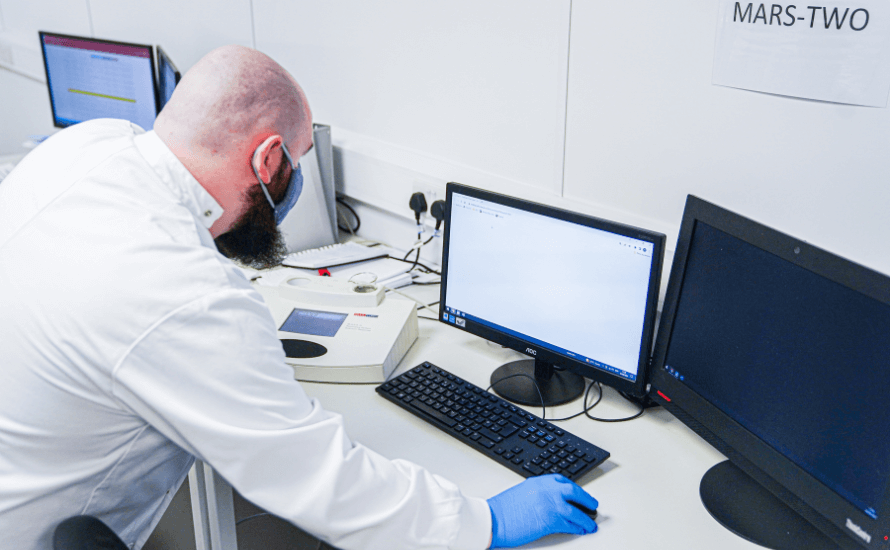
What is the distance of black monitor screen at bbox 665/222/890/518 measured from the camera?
0.81 m

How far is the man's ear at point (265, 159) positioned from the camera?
3.40ft

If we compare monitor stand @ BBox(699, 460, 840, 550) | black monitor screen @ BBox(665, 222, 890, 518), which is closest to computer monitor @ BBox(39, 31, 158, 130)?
black monitor screen @ BBox(665, 222, 890, 518)

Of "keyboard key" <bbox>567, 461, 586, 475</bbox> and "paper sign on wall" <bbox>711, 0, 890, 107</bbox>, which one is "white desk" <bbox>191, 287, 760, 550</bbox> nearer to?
"keyboard key" <bbox>567, 461, 586, 475</bbox>

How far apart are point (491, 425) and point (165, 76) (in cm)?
168

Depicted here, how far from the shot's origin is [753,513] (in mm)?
999

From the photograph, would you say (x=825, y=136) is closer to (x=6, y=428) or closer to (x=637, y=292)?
(x=637, y=292)

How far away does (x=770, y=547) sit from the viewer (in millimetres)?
939

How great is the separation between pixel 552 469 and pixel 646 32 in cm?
80

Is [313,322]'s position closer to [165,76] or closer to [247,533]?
[247,533]

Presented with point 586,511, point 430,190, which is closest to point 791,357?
point 586,511

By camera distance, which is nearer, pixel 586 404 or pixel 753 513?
pixel 753 513

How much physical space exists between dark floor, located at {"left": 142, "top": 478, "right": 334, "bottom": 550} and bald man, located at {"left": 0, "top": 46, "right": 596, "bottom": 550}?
1.87ft

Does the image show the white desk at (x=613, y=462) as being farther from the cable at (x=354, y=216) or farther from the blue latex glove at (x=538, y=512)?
the cable at (x=354, y=216)

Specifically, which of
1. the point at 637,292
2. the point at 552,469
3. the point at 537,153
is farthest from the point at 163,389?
the point at 537,153
